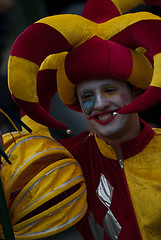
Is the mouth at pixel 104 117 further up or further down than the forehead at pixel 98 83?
further down

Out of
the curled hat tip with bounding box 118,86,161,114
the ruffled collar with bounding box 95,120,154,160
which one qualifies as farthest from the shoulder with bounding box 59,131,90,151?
the curled hat tip with bounding box 118,86,161,114

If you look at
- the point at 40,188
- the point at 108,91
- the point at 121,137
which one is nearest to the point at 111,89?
the point at 108,91

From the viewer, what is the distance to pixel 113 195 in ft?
4.75

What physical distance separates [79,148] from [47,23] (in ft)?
1.91

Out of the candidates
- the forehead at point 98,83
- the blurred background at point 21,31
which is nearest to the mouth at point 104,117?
the forehead at point 98,83

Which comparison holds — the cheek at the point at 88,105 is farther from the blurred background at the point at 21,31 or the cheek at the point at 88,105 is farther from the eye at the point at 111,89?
the blurred background at the point at 21,31

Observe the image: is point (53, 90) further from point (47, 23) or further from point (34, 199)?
point (34, 199)

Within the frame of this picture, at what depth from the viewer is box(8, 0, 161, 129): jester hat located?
1257mm

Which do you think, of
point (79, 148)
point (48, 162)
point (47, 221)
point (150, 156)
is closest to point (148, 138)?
point (150, 156)

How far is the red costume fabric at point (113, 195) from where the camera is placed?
140cm

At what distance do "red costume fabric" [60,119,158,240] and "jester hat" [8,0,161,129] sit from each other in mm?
253

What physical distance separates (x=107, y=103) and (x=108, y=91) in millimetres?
55

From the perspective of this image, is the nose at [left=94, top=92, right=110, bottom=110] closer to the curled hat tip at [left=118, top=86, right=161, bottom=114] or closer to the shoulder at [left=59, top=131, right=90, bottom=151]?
the curled hat tip at [left=118, top=86, right=161, bottom=114]

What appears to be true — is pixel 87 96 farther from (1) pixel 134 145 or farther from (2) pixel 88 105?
(1) pixel 134 145
